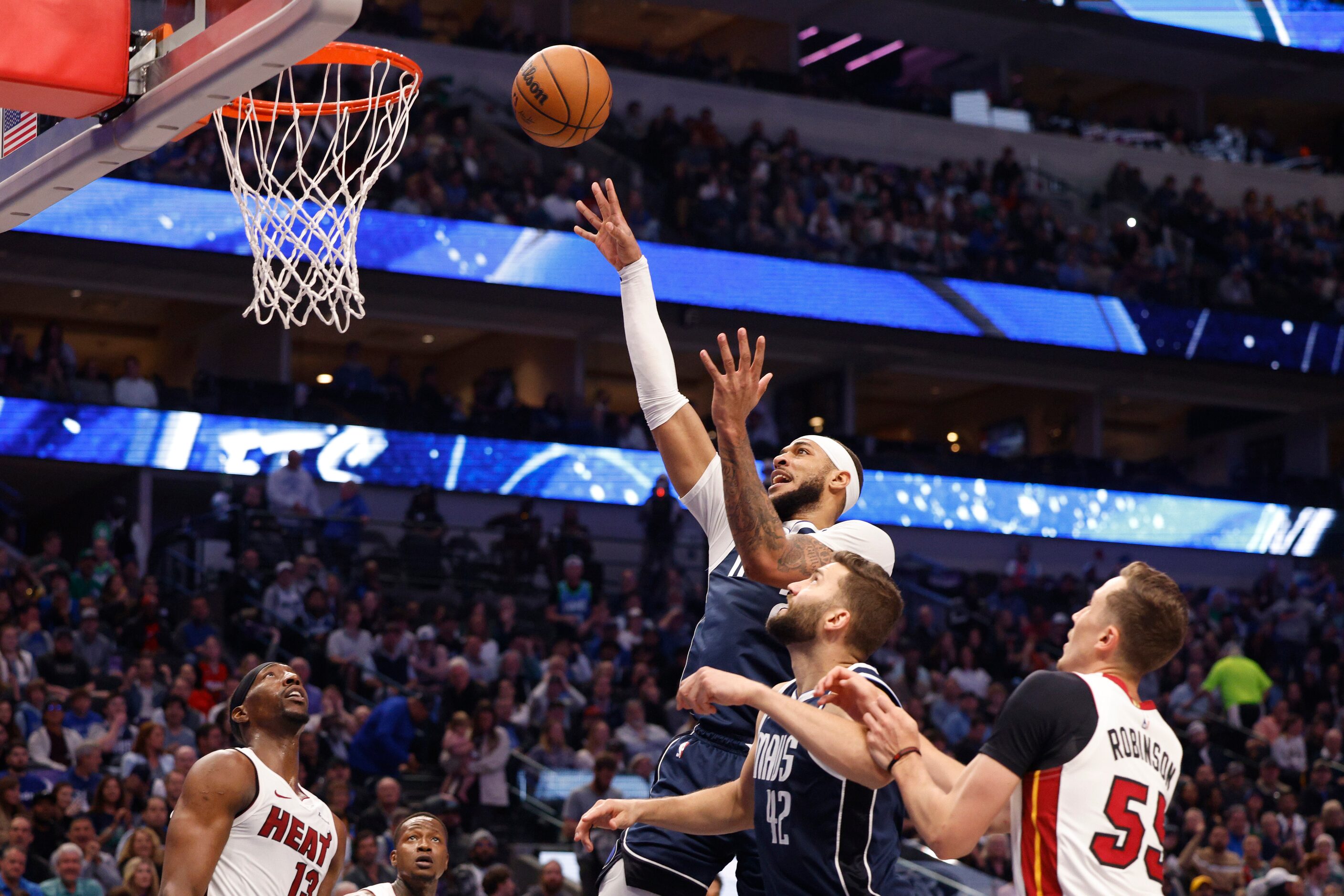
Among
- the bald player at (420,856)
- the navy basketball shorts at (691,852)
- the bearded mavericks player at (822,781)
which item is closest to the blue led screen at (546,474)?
the bald player at (420,856)

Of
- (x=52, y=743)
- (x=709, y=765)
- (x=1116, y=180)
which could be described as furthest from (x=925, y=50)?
(x=709, y=765)

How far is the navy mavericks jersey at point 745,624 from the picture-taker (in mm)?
4914

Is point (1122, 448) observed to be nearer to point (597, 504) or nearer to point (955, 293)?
point (955, 293)

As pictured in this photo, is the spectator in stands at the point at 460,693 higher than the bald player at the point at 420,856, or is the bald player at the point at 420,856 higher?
the bald player at the point at 420,856

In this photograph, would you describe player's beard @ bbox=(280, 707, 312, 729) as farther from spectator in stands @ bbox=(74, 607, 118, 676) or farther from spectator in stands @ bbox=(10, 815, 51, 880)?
spectator in stands @ bbox=(74, 607, 118, 676)

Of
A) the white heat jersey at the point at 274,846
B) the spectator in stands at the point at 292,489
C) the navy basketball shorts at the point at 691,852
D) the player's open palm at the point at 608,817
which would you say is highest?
the player's open palm at the point at 608,817

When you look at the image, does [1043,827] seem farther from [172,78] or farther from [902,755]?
[172,78]

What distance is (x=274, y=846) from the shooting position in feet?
17.2

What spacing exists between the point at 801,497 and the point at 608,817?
1259 mm

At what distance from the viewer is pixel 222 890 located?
16.8ft

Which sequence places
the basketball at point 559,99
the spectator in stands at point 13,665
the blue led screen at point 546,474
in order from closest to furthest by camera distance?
the basketball at point 559,99
the spectator in stands at point 13,665
the blue led screen at point 546,474

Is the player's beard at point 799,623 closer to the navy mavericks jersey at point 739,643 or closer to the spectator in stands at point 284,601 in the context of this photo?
the navy mavericks jersey at point 739,643

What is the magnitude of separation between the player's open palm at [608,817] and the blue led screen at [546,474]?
530 inches

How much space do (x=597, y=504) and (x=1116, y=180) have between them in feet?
42.0
